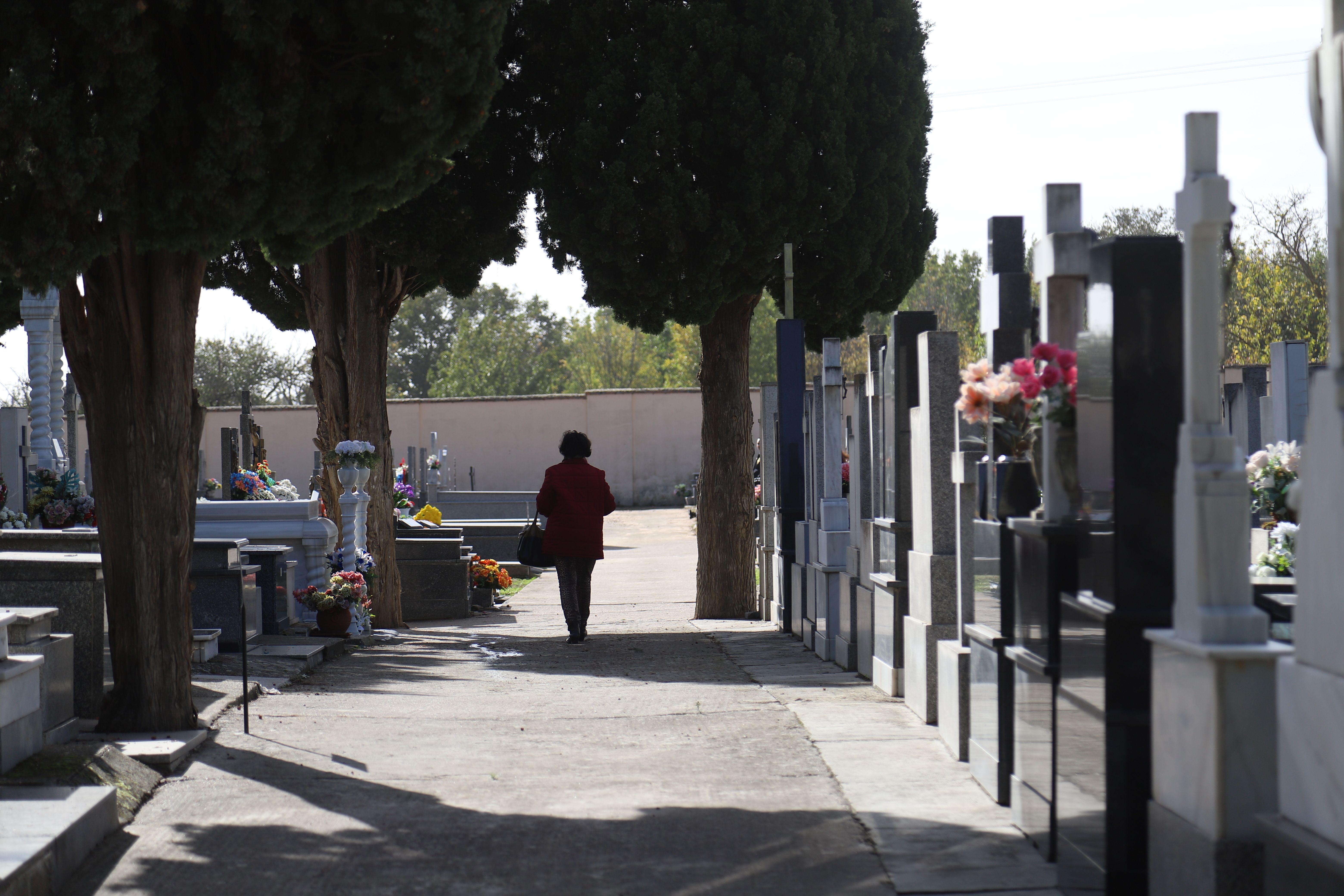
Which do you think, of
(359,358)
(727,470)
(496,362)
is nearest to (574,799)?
(359,358)

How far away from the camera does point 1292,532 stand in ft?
16.3

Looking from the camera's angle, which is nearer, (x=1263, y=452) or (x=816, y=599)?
(x=1263, y=452)

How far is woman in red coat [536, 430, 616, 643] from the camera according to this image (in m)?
10.9

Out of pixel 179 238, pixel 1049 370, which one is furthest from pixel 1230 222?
pixel 179 238

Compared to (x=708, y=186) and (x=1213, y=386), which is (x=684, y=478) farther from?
(x=1213, y=386)

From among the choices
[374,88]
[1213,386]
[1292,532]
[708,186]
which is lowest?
[1292,532]

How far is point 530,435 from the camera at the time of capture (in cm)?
4031

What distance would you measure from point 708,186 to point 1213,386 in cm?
991

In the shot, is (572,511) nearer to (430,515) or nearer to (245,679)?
(245,679)

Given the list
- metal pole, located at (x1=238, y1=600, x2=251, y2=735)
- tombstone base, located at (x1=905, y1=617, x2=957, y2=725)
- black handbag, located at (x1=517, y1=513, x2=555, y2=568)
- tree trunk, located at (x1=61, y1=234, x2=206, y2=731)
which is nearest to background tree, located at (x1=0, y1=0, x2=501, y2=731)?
tree trunk, located at (x1=61, y1=234, x2=206, y2=731)

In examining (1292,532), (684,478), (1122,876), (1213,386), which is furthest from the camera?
(684,478)

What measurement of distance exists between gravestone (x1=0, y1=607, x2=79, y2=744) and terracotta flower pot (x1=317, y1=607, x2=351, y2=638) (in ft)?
16.4

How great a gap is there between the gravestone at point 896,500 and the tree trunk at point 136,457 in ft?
11.9

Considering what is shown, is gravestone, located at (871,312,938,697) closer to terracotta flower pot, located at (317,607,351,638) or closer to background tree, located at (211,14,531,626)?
terracotta flower pot, located at (317,607,351,638)
